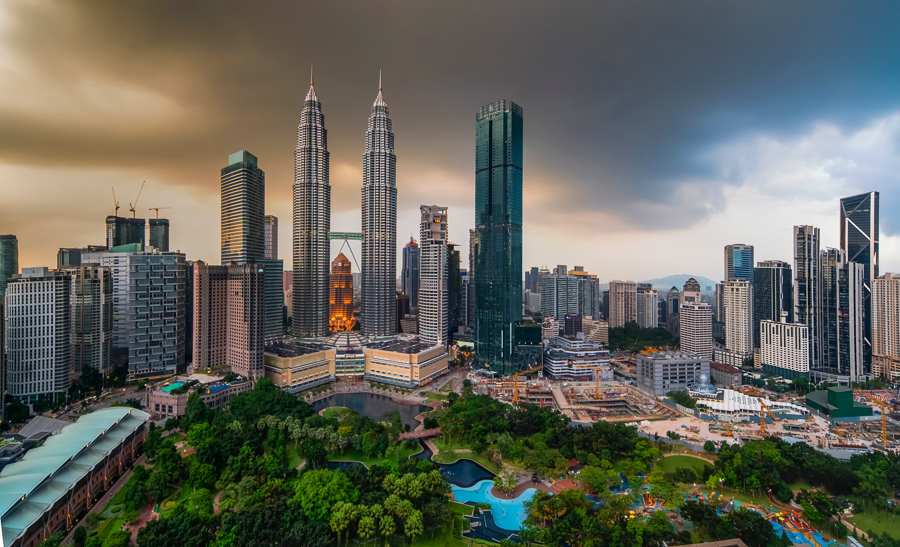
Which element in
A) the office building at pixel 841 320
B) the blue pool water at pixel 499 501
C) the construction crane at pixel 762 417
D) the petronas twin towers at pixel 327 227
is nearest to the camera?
the blue pool water at pixel 499 501

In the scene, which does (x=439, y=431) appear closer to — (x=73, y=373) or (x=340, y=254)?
(x=73, y=373)

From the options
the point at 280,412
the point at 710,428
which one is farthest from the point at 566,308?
the point at 280,412

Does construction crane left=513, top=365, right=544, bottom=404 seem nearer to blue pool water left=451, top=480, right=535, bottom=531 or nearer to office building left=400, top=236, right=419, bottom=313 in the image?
blue pool water left=451, top=480, right=535, bottom=531

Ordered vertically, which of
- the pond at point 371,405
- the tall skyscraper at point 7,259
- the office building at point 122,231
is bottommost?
the pond at point 371,405

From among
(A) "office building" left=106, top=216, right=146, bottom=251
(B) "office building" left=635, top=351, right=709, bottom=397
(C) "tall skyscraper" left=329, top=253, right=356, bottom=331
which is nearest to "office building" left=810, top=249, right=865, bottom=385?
(B) "office building" left=635, top=351, right=709, bottom=397

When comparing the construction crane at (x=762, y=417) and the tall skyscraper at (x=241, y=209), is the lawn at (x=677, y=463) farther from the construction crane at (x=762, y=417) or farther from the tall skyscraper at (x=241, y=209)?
the tall skyscraper at (x=241, y=209)

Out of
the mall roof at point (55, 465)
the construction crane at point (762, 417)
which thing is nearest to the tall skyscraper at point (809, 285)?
the construction crane at point (762, 417)
